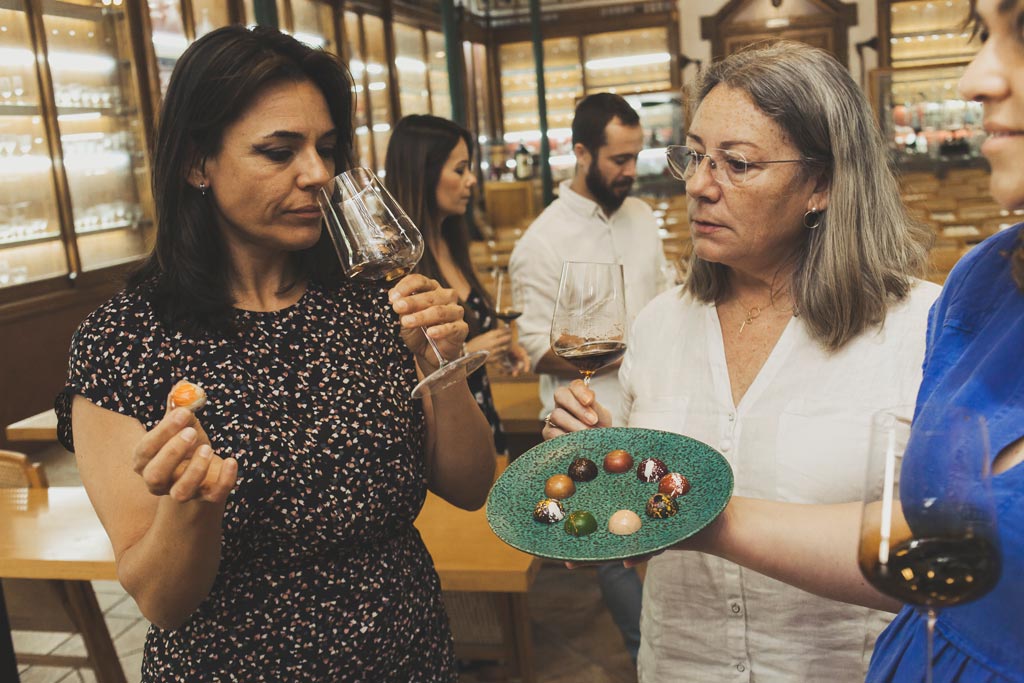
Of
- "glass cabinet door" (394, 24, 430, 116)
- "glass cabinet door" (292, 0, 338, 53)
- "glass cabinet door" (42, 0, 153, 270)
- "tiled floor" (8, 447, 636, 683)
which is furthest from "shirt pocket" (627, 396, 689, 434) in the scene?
"glass cabinet door" (394, 24, 430, 116)

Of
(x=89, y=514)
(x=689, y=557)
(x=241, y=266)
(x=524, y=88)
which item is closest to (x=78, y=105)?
(x=89, y=514)

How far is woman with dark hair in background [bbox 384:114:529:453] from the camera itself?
10.6ft

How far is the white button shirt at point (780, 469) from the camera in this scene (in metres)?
1.48

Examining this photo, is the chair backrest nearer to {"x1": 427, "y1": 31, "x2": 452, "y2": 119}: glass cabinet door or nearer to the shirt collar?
the shirt collar

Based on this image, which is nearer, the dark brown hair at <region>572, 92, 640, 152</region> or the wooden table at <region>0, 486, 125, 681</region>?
the wooden table at <region>0, 486, 125, 681</region>

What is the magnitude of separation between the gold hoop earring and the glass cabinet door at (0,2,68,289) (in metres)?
5.88

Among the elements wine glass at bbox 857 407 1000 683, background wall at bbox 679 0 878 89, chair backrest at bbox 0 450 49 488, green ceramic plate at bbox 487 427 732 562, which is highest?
background wall at bbox 679 0 878 89

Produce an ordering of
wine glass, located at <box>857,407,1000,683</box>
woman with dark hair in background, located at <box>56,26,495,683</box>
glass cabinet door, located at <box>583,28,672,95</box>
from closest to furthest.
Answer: wine glass, located at <box>857,407,1000,683</box> → woman with dark hair in background, located at <box>56,26,495,683</box> → glass cabinet door, located at <box>583,28,672,95</box>

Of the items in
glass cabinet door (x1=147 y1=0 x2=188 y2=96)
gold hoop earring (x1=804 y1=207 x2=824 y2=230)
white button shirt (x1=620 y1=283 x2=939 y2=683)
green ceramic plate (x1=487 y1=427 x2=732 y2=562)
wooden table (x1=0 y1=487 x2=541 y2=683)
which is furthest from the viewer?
glass cabinet door (x1=147 y1=0 x2=188 y2=96)

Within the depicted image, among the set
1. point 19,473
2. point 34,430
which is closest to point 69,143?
point 34,430

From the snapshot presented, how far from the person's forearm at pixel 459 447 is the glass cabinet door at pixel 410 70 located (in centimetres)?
1047

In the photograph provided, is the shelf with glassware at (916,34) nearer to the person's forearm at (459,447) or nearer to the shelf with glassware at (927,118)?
the shelf with glassware at (927,118)

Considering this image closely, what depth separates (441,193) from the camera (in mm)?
3285

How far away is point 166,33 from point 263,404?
6.88 meters
